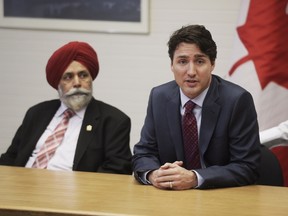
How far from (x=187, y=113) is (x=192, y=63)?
0.80 ft

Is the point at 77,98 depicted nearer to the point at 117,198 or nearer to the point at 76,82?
the point at 76,82

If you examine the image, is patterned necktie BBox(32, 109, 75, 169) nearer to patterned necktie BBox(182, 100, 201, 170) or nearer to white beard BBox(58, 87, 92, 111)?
white beard BBox(58, 87, 92, 111)

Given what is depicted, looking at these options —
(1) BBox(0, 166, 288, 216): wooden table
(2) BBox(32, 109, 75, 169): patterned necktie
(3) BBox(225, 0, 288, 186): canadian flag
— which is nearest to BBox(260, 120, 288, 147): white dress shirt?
(1) BBox(0, 166, 288, 216): wooden table

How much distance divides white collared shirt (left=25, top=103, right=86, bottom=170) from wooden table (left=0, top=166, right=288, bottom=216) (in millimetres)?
546

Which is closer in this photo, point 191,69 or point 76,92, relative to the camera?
point 191,69

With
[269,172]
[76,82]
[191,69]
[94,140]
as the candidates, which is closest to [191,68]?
[191,69]

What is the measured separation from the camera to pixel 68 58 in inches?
122

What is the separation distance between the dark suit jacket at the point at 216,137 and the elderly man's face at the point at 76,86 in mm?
719

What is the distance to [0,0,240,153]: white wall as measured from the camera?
162 inches

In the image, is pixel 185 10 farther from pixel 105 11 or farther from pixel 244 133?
pixel 244 133

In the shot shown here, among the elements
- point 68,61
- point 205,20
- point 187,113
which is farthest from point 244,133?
point 205,20

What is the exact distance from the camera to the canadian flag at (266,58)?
10.8 ft

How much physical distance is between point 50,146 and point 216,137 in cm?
113

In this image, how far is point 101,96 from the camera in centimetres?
434
